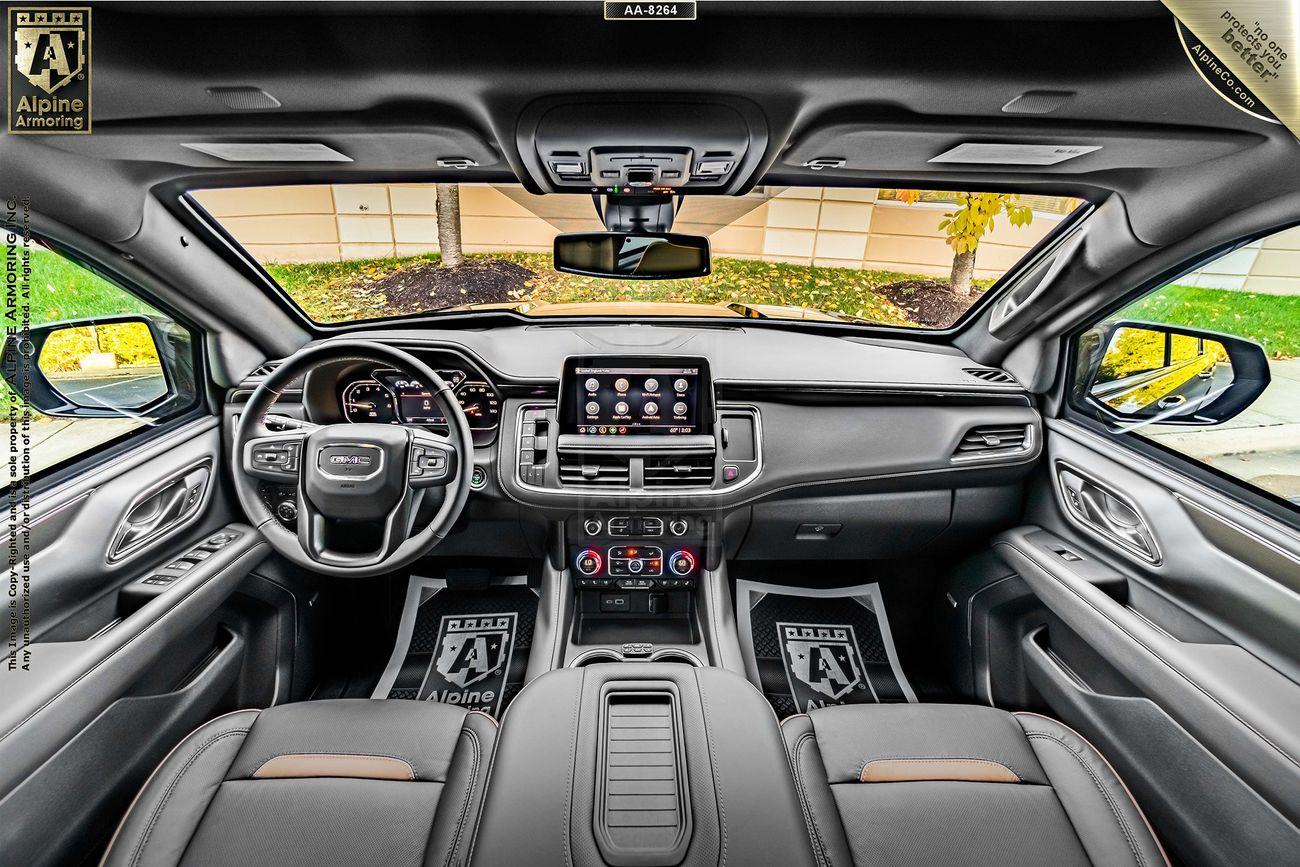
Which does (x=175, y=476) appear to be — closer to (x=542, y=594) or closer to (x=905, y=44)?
(x=542, y=594)

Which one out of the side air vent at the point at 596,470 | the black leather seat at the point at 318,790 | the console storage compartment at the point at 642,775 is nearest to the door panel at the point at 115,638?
the black leather seat at the point at 318,790

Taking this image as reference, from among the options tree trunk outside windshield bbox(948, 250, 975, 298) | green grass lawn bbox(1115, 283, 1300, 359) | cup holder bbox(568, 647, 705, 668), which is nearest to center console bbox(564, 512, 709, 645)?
cup holder bbox(568, 647, 705, 668)

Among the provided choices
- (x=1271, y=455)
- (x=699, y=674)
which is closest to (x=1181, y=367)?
(x=1271, y=455)

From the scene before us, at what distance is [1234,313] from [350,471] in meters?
2.82

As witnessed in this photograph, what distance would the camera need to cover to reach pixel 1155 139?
1.63 meters

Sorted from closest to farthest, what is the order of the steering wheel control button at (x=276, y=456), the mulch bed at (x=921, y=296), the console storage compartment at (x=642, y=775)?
the console storage compartment at (x=642, y=775) < the steering wheel control button at (x=276, y=456) < the mulch bed at (x=921, y=296)

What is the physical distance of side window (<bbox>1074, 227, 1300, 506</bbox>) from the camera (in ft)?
6.22

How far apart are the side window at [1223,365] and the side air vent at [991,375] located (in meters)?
0.36

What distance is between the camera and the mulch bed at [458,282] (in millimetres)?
3941

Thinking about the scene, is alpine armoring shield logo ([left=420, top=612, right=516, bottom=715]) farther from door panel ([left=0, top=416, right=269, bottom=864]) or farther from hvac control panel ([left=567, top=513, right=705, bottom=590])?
door panel ([left=0, top=416, right=269, bottom=864])

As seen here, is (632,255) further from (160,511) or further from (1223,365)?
(1223,365)

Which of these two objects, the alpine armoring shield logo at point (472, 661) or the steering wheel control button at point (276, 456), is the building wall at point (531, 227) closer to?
the steering wheel control button at point (276, 456)

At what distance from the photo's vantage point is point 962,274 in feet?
12.5

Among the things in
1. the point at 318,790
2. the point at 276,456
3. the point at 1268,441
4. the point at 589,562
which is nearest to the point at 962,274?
the point at 1268,441
